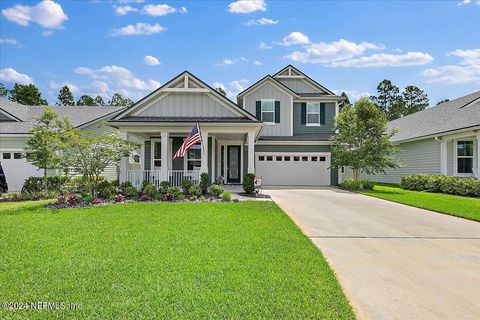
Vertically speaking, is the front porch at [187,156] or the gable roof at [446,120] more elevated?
the gable roof at [446,120]

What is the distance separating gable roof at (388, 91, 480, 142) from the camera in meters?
17.1

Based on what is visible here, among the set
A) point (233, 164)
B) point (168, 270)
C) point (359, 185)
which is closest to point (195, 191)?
point (233, 164)

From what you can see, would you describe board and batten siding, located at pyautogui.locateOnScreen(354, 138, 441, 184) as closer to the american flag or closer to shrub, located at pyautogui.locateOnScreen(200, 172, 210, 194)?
shrub, located at pyautogui.locateOnScreen(200, 172, 210, 194)

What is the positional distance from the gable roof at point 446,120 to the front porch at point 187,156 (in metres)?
10.6

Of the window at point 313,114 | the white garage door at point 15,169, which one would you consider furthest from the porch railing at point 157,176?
the window at point 313,114

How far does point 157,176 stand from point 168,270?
11.8m

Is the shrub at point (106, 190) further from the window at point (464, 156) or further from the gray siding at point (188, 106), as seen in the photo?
the window at point (464, 156)

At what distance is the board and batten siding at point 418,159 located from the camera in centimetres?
1892

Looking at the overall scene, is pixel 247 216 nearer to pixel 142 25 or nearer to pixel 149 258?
pixel 149 258

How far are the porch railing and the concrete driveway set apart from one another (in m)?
6.60

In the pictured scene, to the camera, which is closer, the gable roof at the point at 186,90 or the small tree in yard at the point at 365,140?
the gable roof at the point at 186,90

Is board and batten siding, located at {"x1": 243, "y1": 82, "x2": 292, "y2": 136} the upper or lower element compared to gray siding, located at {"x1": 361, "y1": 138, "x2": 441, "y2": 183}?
upper

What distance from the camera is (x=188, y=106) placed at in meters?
15.4

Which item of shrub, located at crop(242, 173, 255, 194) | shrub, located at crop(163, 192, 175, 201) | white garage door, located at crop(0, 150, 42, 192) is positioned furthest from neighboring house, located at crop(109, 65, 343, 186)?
white garage door, located at crop(0, 150, 42, 192)
